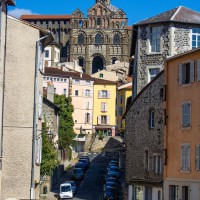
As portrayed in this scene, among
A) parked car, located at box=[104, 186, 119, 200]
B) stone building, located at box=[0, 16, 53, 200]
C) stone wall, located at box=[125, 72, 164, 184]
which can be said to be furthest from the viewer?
parked car, located at box=[104, 186, 119, 200]

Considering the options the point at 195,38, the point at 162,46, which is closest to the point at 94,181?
the point at 162,46

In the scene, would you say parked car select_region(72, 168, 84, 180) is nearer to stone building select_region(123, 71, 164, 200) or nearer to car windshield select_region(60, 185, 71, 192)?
car windshield select_region(60, 185, 71, 192)

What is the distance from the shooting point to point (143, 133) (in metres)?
49.6

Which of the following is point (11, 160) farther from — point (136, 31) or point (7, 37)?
point (136, 31)

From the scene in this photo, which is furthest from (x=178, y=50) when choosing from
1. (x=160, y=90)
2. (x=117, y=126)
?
(x=117, y=126)

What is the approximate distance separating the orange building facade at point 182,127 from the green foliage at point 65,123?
37236mm

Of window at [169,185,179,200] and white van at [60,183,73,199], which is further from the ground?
window at [169,185,179,200]

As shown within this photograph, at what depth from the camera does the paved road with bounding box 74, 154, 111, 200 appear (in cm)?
6141

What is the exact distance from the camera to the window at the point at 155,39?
52656mm

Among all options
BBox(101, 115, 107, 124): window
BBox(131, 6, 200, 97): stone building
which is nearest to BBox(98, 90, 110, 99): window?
BBox(101, 115, 107, 124): window

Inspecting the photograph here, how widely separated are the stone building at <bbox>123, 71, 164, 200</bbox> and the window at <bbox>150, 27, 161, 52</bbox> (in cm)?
479

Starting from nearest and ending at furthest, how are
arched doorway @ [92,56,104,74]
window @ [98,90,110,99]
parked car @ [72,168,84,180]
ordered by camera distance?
parked car @ [72,168,84,180], window @ [98,90,110,99], arched doorway @ [92,56,104,74]

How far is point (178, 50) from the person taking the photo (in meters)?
52.2

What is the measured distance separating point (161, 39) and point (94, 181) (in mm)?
24941
